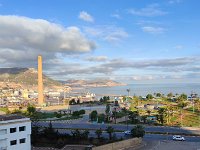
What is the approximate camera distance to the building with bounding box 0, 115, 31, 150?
34.8m

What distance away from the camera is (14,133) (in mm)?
35969

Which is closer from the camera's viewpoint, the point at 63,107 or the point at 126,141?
the point at 126,141

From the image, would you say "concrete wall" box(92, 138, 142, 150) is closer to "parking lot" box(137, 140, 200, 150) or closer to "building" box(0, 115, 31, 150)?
"parking lot" box(137, 140, 200, 150)

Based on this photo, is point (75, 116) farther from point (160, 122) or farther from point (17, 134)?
point (17, 134)

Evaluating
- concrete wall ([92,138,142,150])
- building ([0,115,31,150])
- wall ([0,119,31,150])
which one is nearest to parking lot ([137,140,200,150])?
concrete wall ([92,138,142,150])

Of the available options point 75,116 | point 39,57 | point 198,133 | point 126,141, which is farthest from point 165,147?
point 39,57

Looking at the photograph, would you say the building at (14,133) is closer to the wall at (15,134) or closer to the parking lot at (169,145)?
the wall at (15,134)

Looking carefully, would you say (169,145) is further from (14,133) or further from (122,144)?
(14,133)

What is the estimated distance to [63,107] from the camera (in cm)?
10194

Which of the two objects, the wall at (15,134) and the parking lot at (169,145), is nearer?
the wall at (15,134)

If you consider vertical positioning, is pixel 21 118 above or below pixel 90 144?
above

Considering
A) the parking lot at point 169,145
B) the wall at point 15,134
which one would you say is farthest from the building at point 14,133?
the parking lot at point 169,145

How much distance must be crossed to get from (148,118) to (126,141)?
31.5 m

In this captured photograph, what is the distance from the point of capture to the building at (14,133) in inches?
1372
